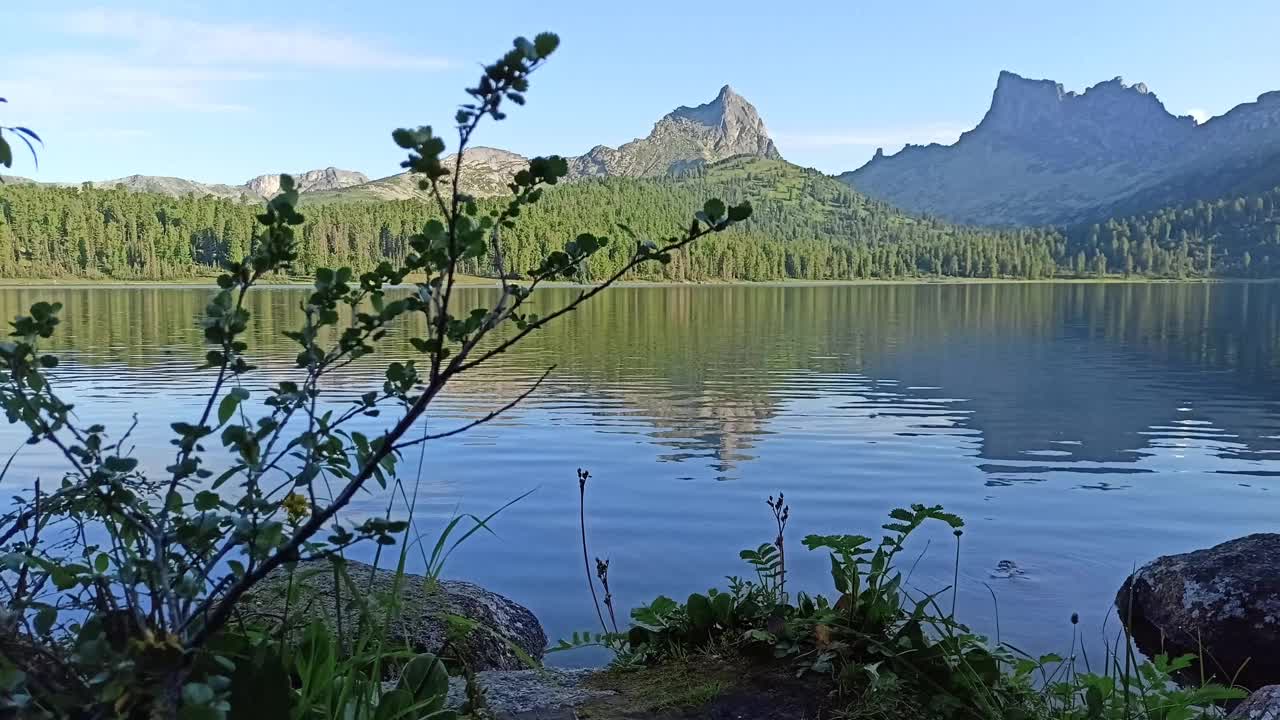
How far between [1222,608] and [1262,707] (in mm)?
3481

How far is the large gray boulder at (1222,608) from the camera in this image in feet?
28.5

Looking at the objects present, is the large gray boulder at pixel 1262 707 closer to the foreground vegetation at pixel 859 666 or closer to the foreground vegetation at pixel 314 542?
the foreground vegetation at pixel 859 666

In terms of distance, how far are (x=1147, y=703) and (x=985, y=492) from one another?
12897mm

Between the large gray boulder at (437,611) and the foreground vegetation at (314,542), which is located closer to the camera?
the foreground vegetation at (314,542)

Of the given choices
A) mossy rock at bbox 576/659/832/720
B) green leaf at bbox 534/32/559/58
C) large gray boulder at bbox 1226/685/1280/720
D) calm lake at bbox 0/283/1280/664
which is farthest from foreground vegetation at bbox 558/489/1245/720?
calm lake at bbox 0/283/1280/664

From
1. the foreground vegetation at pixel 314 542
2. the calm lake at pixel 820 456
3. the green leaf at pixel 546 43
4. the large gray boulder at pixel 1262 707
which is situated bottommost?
the calm lake at pixel 820 456

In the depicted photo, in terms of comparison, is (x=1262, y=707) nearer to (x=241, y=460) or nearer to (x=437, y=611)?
(x=437, y=611)

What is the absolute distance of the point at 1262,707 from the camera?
5906 millimetres

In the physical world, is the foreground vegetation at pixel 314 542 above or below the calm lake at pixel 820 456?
above

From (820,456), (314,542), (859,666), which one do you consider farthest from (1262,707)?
(820,456)

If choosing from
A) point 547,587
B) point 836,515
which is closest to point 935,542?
point 836,515

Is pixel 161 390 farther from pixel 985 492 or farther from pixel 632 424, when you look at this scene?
pixel 985 492

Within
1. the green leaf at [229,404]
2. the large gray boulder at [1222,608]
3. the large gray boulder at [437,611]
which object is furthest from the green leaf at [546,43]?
the large gray boulder at [1222,608]

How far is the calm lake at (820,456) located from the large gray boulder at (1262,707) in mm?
3906
